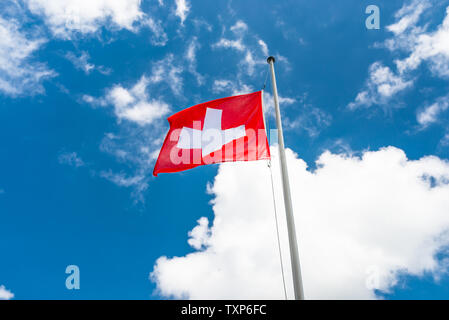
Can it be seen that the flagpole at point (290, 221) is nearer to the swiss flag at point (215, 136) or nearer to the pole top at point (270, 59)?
the swiss flag at point (215, 136)

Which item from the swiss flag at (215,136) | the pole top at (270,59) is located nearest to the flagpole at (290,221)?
the swiss flag at (215,136)

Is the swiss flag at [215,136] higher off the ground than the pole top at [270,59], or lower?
lower

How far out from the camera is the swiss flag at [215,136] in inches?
457

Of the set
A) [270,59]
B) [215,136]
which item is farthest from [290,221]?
[270,59]

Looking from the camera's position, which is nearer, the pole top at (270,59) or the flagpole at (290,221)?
the flagpole at (290,221)

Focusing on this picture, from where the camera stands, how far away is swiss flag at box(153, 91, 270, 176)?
11617 mm

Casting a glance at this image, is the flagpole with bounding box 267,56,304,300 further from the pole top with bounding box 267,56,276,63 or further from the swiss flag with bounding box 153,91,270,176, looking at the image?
the pole top with bounding box 267,56,276,63

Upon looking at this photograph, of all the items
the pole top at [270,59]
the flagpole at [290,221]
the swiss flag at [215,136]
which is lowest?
the flagpole at [290,221]

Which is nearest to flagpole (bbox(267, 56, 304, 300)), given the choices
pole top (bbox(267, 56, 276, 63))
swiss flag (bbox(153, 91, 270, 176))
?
swiss flag (bbox(153, 91, 270, 176))

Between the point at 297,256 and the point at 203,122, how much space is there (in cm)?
685

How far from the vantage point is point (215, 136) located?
12336mm
